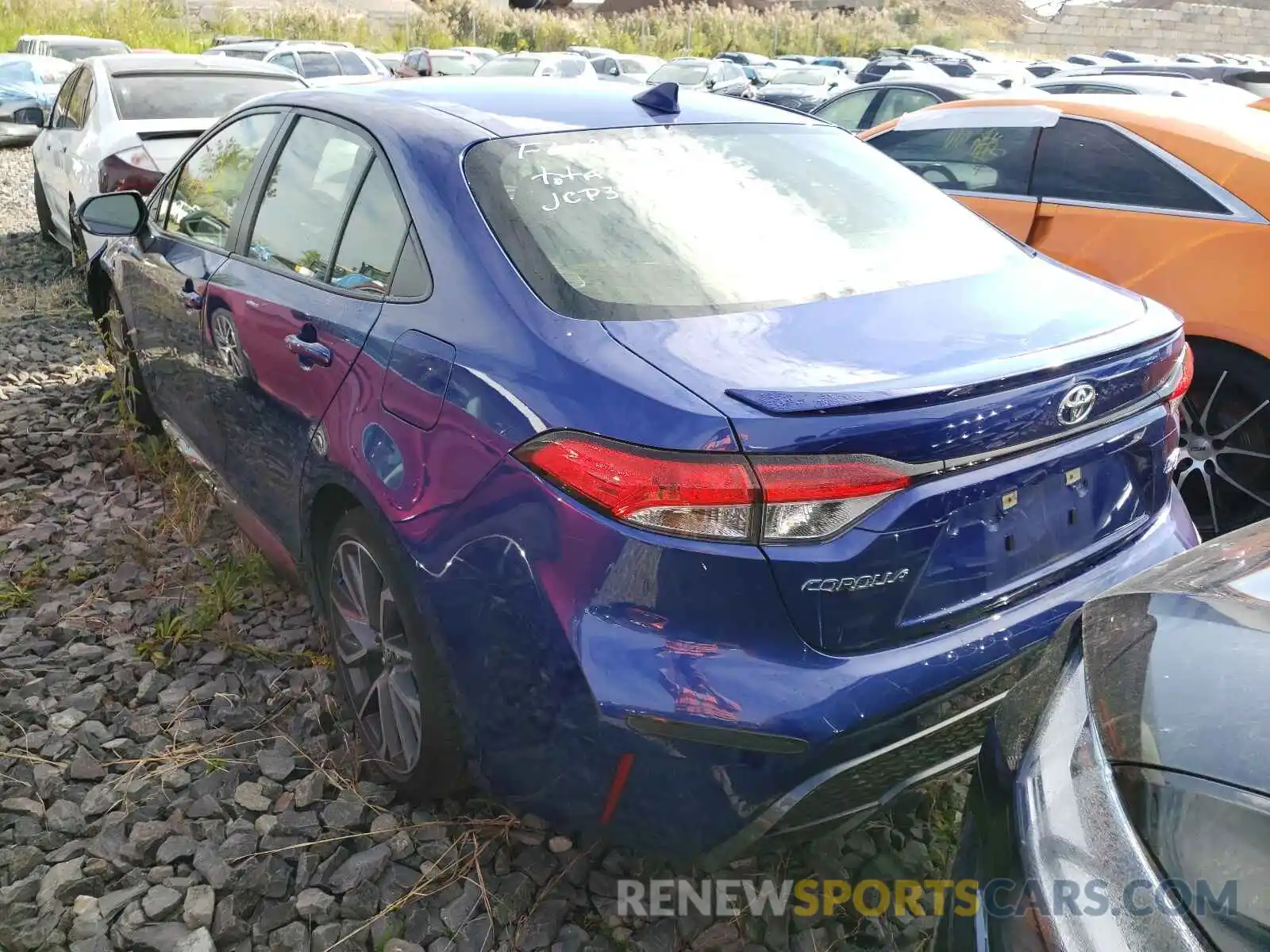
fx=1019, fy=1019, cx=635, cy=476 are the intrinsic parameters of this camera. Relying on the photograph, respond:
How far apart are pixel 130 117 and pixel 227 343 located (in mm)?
4607

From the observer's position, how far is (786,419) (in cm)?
168

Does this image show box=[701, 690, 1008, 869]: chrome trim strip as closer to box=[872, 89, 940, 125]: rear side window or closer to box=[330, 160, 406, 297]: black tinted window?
box=[330, 160, 406, 297]: black tinted window

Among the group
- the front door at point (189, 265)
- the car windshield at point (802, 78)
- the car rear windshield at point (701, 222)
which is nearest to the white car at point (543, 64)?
the car windshield at point (802, 78)

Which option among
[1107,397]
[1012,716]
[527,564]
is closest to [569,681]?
[527,564]

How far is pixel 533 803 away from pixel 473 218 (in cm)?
121

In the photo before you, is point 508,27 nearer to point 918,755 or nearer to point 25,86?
point 25,86

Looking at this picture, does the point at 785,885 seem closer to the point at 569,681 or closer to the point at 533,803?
the point at 533,803

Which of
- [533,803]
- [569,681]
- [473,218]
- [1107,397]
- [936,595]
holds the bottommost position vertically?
[533,803]

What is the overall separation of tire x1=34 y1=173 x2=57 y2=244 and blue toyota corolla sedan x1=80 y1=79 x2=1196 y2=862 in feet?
21.7

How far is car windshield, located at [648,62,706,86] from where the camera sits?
2317 centimetres

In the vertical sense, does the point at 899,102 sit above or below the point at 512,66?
below

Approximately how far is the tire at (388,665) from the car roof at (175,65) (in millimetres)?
5770

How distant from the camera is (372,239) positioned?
96.0 inches

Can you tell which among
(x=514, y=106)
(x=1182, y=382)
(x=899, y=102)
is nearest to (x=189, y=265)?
(x=514, y=106)
